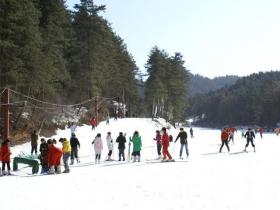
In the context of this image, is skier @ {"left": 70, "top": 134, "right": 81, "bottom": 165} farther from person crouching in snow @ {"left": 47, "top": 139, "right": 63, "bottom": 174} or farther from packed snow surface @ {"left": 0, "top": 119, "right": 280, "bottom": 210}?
person crouching in snow @ {"left": 47, "top": 139, "right": 63, "bottom": 174}

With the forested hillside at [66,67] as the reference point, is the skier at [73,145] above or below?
below

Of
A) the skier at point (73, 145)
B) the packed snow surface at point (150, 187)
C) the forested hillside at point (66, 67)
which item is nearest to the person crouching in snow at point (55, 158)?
the packed snow surface at point (150, 187)

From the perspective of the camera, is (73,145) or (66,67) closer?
(73,145)

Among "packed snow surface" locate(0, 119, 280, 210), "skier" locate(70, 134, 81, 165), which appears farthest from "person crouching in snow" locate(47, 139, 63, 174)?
"skier" locate(70, 134, 81, 165)

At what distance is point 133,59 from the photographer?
344 feet

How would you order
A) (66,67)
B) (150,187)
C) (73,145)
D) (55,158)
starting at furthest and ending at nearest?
(66,67), (73,145), (55,158), (150,187)

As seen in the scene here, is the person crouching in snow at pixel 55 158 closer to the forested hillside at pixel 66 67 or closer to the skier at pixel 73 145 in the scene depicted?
the skier at pixel 73 145

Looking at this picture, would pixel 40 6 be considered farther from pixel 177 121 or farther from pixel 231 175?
pixel 177 121

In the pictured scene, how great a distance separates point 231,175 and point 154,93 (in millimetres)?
67277

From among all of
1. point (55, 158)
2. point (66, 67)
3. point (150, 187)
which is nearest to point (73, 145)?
point (55, 158)

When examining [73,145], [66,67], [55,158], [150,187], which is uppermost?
[66,67]

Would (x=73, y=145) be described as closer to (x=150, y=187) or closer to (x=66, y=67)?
(x=150, y=187)

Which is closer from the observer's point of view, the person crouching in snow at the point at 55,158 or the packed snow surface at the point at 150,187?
the packed snow surface at the point at 150,187

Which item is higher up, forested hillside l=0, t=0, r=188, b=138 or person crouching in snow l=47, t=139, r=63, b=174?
forested hillside l=0, t=0, r=188, b=138
